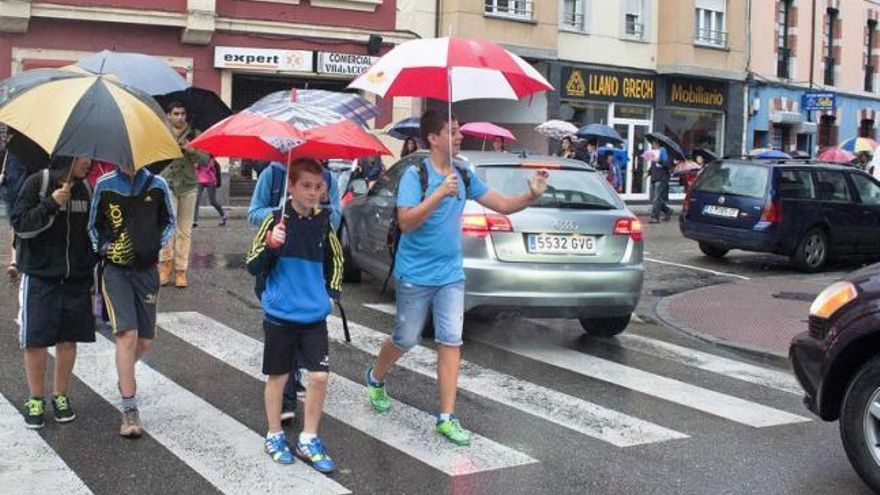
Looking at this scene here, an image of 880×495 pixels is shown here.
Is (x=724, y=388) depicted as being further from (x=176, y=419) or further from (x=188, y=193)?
(x=188, y=193)

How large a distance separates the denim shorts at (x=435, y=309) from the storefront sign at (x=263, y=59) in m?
16.1

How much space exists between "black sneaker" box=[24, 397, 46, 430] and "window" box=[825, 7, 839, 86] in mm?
31981

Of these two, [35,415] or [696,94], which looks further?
[696,94]

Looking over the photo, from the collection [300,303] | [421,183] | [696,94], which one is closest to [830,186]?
[421,183]

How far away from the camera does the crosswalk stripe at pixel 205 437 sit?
4438 mm

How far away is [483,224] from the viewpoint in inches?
285

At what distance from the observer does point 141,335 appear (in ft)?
17.1

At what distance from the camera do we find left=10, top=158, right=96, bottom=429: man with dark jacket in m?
4.94

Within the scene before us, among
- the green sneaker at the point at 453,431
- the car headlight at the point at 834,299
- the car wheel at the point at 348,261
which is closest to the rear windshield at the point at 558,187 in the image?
the green sneaker at the point at 453,431

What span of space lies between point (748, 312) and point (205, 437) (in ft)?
21.3

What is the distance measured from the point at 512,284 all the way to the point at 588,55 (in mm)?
19746

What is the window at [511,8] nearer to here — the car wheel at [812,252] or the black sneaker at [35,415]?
the car wheel at [812,252]

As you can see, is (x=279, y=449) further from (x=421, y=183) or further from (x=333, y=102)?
(x=333, y=102)

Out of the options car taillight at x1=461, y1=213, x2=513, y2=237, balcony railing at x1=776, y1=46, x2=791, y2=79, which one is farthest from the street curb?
balcony railing at x1=776, y1=46, x2=791, y2=79
